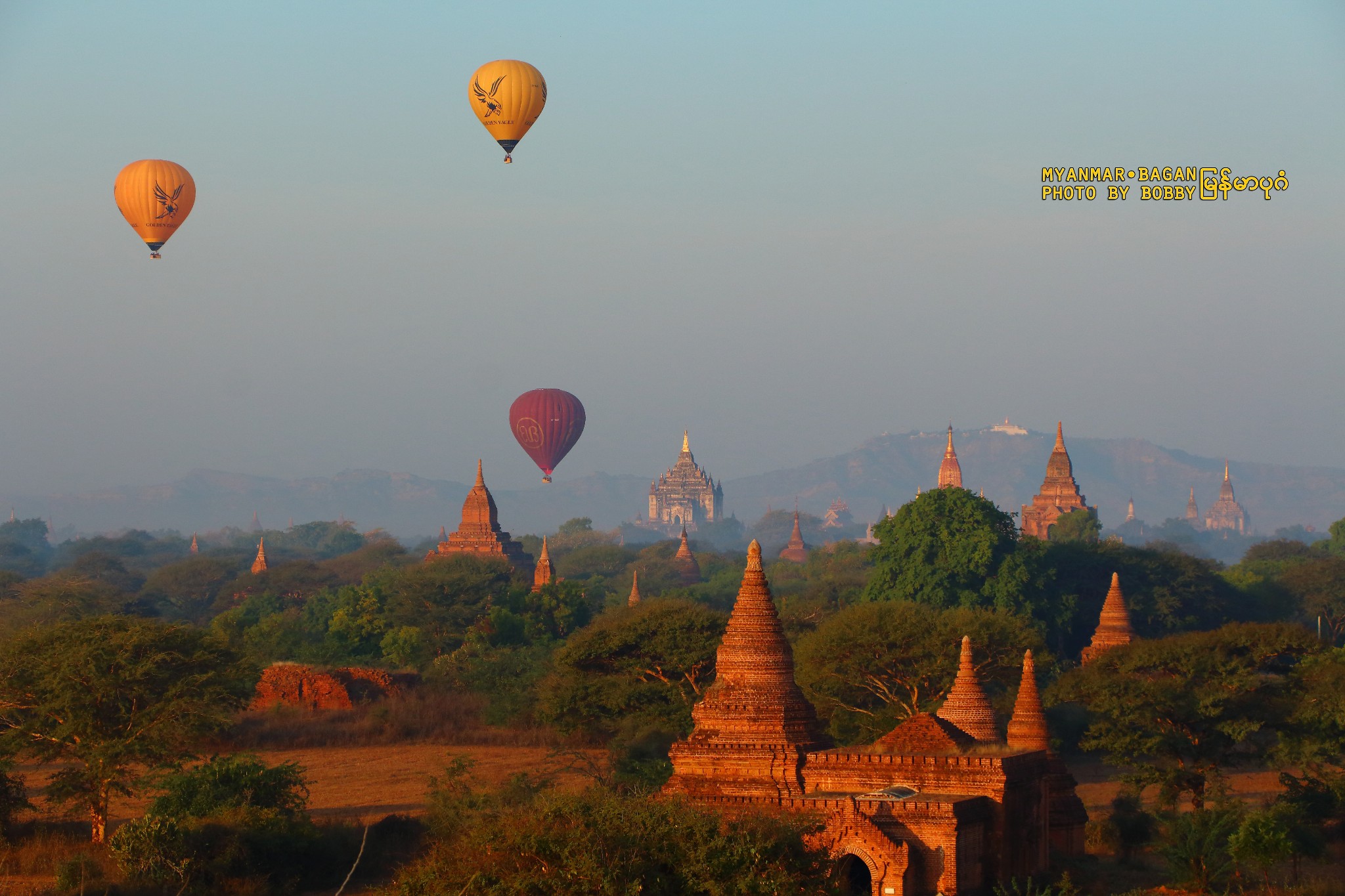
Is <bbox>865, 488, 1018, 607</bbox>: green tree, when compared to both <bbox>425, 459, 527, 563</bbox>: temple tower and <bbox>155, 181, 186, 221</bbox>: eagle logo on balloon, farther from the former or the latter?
<bbox>425, 459, 527, 563</bbox>: temple tower

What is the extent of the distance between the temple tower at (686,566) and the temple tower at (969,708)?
8204 centimetres

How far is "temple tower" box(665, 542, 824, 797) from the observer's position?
90.6 ft

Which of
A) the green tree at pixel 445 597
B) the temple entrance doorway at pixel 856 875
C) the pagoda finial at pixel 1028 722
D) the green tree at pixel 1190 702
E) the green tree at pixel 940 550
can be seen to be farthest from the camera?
the green tree at pixel 445 597

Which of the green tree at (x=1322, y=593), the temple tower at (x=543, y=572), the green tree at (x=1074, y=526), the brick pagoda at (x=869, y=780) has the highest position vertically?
the green tree at (x=1074, y=526)

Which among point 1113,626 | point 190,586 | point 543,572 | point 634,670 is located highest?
point 543,572

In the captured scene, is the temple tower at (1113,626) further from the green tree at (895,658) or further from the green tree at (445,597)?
the green tree at (445,597)

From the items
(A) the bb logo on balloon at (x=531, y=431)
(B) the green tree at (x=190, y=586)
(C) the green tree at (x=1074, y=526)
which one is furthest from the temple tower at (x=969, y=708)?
(C) the green tree at (x=1074, y=526)

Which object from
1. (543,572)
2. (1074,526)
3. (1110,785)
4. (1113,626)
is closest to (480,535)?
(543,572)

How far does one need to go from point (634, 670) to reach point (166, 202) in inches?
783

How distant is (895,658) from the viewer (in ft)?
143

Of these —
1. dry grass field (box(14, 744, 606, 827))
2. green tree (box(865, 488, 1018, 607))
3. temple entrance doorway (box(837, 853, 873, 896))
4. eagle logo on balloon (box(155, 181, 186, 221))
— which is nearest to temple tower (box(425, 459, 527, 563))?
green tree (box(865, 488, 1018, 607))

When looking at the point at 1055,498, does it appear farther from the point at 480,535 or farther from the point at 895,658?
the point at 895,658

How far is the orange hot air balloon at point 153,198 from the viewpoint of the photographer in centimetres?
5500

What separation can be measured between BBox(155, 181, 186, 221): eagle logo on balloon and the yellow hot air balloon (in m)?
8.43
